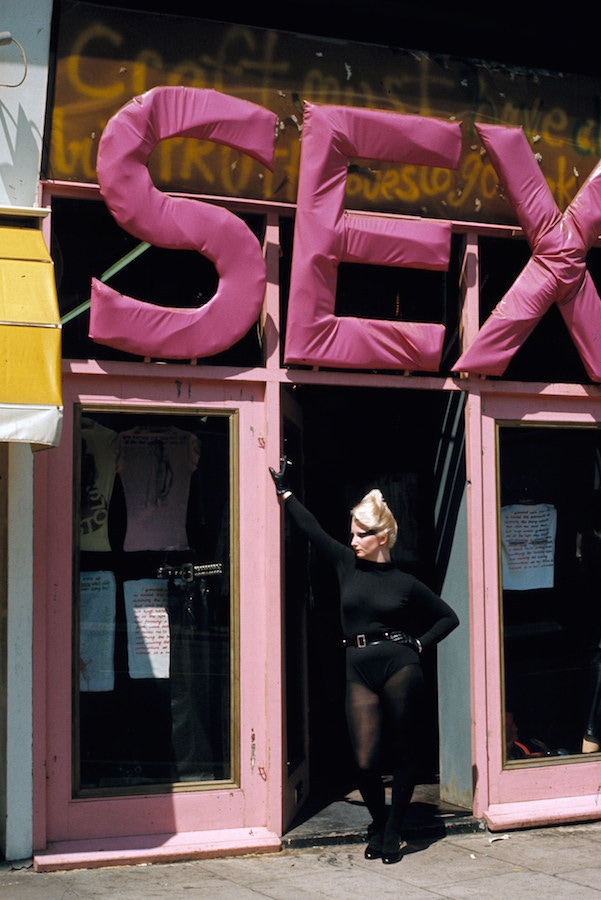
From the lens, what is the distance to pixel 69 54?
6086mm

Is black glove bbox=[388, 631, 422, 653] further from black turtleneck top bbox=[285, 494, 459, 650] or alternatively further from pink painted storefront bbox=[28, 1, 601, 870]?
pink painted storefront bbox=[28, 1, 601, 870]

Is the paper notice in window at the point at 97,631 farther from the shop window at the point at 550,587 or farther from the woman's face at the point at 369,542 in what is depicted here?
the shop window at the point at 550,587

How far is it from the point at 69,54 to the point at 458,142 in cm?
230

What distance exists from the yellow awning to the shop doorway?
2.27 meters

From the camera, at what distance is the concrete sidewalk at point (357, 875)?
5305 mm

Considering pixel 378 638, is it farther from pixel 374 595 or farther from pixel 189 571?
pixel 189 571

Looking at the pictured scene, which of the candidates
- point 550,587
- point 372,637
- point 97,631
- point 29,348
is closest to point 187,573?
point 97,631

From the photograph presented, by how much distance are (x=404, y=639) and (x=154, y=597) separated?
145cm

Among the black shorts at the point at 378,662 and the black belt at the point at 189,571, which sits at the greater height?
the black belt at the point at 189,571

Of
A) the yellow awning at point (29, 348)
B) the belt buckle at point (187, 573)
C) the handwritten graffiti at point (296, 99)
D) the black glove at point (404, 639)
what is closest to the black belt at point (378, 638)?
the black glove at point (404, 639)

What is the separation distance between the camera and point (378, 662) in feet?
19.5

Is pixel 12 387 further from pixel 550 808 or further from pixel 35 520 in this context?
pixel 550 808

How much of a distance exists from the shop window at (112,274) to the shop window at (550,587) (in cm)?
198

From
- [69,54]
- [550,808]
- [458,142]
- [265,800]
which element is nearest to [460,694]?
[550,808]
